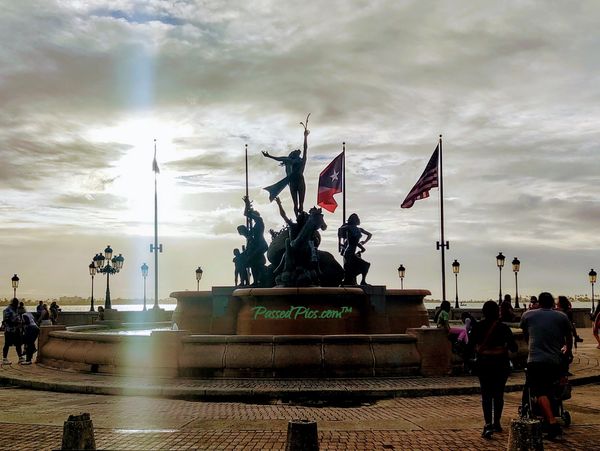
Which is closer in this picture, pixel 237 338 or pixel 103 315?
pixel 237 338

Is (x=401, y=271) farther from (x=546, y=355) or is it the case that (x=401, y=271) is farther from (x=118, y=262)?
(x=546, y=355)

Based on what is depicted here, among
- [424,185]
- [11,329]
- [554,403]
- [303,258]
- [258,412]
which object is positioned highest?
[424,185]

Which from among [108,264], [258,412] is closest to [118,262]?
Answer: [108,264]

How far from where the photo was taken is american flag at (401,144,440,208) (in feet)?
102

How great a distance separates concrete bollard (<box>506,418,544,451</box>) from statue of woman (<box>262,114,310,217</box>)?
1780 centimetres

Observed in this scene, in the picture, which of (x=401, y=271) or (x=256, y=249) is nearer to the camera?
(x=256, y=249)

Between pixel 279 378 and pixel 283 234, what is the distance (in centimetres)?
1192

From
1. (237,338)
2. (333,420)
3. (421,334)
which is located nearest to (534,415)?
(333,420)

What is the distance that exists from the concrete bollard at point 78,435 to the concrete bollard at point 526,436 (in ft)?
12.3

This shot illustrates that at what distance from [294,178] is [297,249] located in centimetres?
296

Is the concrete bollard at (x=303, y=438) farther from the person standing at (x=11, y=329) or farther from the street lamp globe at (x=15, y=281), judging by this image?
the street lamp globe at (x=15, y=281)

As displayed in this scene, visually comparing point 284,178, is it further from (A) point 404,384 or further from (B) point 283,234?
(A) point 404,384

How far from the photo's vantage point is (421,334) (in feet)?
50.9

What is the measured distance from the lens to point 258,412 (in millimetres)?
11688
